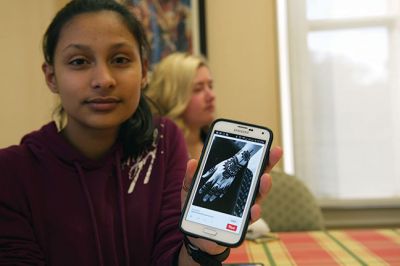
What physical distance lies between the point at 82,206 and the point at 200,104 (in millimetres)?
1122

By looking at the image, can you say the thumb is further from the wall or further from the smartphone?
the wall

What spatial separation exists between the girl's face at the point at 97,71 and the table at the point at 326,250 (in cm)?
44

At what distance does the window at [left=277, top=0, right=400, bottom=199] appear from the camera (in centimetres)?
220

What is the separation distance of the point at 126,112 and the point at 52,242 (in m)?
0.29

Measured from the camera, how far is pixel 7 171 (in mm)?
843

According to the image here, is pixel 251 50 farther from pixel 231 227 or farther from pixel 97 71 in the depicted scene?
pixel 231 227

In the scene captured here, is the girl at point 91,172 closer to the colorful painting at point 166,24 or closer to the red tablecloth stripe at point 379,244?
the red tablecloth stripe at point 379,244

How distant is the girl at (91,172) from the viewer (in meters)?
0.84

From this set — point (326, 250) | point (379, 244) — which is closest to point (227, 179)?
point (326, 250)

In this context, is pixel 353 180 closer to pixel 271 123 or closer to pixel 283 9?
pixel 271 123

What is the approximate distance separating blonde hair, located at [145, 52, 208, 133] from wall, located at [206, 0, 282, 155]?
36cm

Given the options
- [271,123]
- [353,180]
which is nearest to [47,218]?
[271,123]

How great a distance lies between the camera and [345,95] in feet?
7.27

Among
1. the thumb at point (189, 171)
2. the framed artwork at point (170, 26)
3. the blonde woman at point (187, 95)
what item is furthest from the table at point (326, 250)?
the framed artwork at point (170, 26)
